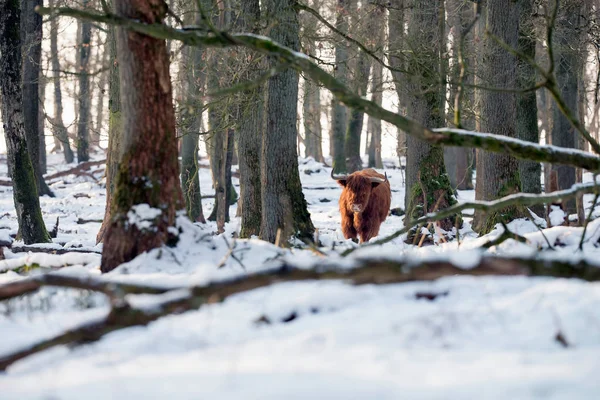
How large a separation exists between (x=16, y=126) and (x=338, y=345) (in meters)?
9.16

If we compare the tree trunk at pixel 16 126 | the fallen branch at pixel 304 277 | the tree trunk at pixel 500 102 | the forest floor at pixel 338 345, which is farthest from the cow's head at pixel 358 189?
the fallen branch at pixel 304 277

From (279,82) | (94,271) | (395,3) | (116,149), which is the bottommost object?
(94,271)

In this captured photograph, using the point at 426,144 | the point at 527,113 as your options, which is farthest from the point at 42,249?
the point at 527,113

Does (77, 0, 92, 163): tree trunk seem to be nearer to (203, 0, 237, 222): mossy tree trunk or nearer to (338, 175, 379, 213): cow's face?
(203, 0, 237, 222): mossy tree trunk

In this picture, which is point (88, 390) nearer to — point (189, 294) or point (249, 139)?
point (189, 294)

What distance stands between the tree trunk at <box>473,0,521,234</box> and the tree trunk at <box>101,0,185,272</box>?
604cm

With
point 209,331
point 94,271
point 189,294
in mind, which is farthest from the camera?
point 94,271

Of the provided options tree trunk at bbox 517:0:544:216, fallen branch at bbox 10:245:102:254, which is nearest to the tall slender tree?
tree trunk at bbox 517:0:544:216

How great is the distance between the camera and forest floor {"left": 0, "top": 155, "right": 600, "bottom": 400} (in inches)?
93.6

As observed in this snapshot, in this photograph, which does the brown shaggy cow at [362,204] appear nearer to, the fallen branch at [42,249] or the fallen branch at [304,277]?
the fallen branch at [42,249]

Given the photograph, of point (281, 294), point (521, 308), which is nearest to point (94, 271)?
point (281, 294)

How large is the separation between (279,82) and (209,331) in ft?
21.6

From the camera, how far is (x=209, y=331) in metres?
3.21

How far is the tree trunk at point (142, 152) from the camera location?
5.25 metres
